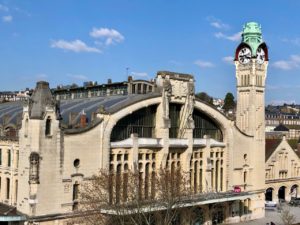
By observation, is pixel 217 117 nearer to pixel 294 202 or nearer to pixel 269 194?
pixel 269 194

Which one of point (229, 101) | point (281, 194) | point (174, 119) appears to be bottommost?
point (281, 194)

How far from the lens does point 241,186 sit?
71.8 meters

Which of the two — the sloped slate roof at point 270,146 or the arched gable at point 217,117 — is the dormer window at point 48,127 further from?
the sloped slate roof at point 270,146

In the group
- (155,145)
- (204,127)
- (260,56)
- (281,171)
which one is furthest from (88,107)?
(281,171)

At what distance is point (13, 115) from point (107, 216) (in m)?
21.5

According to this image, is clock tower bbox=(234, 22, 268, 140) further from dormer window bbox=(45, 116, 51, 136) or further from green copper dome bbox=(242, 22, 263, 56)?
dormer window bbox=(45, 116, 51, 136)

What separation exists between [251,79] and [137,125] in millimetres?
23438

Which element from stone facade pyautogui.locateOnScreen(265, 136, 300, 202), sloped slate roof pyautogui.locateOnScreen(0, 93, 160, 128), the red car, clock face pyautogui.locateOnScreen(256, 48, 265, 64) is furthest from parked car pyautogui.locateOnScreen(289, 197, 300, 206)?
sloped slate roof pyautogui.locateOnScreen(0, 93, 160, 128)

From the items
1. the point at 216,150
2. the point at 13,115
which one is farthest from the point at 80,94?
the point at 216,150

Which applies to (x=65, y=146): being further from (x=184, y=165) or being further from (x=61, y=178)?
(x=184, y=165)

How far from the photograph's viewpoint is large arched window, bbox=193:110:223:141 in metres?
66.5

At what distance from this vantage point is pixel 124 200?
4788 centimetres

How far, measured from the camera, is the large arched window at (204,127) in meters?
66.5

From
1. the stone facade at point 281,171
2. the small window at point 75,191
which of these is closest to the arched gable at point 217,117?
the stone facade at point 281,171
